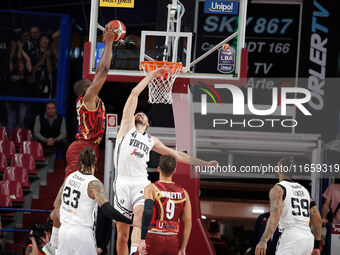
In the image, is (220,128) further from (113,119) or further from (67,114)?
(67,114)

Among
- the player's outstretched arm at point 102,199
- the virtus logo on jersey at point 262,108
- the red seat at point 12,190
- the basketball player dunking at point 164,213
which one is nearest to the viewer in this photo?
the player's outstretched arm at point 102,199

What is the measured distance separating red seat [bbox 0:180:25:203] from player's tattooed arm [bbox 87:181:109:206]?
507cm

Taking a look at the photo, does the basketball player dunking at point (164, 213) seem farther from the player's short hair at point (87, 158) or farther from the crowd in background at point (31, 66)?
the crowd in background at point (31, 66)

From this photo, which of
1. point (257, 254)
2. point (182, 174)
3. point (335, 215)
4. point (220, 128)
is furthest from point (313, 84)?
point (257, 254)

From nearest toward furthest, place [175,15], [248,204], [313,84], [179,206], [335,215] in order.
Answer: [179,206] → [175,15] → [335,215] → [313,84] → [248,204]

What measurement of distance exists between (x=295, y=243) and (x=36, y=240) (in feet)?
11.2

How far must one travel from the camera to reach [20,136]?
50.5 ft

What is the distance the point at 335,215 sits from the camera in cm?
1184

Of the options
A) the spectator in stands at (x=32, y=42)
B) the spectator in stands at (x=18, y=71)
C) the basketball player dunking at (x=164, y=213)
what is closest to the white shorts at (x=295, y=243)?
the basketball player dunking at (x=164, y=213)

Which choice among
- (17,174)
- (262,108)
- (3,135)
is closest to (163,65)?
(262,108)

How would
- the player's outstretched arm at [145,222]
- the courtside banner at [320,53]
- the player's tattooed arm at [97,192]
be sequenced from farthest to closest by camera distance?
the courtside banner at [320,53], the player's outstretched arm at [145,222], the player's tattooed arm at [97,192]

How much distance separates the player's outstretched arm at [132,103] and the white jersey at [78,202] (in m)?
1.50

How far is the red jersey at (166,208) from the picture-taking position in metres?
8.46

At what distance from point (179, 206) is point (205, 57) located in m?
2.66
